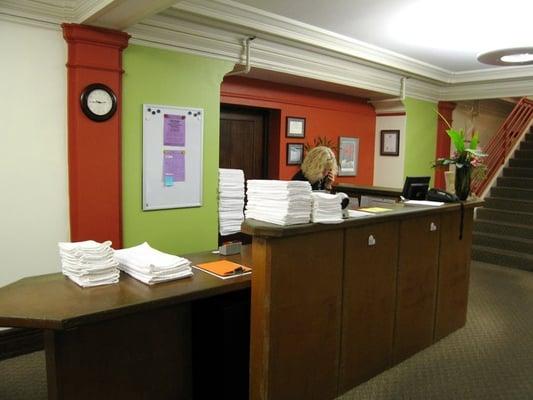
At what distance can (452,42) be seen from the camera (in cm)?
495

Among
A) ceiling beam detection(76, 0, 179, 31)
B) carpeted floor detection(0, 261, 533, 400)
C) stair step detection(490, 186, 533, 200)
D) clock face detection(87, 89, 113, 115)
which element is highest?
ceiling beam detection(76, 0, 179, 31)

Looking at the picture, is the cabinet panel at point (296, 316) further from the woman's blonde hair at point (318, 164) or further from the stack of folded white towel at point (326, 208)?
the woman's blonde hair at point (318, 164)

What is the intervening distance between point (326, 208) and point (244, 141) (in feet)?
10.5

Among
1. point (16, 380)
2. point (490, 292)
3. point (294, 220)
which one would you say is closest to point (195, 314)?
point (294, 220)

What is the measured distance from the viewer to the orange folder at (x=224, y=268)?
8.38 feet

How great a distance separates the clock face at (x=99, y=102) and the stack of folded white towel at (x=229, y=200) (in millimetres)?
1256

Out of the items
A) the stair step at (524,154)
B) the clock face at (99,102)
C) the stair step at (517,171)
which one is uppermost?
the clock face at (99,102)

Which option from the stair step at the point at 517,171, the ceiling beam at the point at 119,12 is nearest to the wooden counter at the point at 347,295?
the ceiling beam at the point at 119,12

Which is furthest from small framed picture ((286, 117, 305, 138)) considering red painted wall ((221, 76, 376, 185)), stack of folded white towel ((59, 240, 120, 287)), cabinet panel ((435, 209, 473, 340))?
stack of folded white towel ((59, 240, 120, 287))

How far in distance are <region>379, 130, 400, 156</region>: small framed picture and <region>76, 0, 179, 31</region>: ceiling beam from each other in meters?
4.54

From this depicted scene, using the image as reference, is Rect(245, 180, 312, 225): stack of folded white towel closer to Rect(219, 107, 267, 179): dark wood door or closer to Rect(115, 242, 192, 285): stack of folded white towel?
Rect(115, 242, 192, 285): stack of folded white towel

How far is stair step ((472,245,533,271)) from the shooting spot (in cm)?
599

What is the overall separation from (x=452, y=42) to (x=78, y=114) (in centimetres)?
396

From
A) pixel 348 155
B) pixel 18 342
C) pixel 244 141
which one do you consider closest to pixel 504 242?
pixel 348 155
